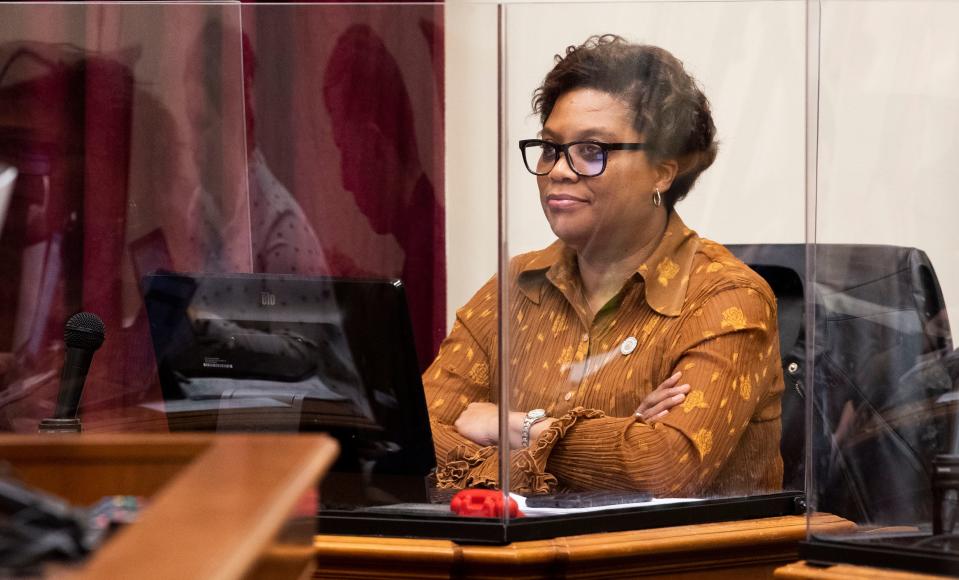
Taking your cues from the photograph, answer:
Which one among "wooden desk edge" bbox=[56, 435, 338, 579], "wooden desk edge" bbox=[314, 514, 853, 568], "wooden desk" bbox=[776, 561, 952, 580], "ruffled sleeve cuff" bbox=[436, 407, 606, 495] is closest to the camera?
"wooden desk edge" bbox=[56, 435, 338, 579]

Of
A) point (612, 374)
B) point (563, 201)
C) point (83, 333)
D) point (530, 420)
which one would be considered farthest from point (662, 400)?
point (83, 333)

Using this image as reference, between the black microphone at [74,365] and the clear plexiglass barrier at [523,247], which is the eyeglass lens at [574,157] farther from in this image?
the black microphone at [74,365]

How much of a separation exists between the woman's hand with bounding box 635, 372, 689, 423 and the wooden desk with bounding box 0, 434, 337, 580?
31.9 inches

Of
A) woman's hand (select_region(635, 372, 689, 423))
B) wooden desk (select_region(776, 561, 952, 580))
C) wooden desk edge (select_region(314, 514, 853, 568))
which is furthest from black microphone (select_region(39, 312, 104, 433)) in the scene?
wooden desk (select_region(776, 561, 952, 580))

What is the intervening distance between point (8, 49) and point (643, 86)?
0.93 m

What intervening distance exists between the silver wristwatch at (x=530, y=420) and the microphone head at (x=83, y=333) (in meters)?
0.60

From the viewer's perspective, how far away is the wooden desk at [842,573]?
4.70ft

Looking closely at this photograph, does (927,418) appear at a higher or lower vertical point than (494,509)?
higher

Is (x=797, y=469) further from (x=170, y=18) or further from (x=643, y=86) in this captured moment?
(x=170, y=18)

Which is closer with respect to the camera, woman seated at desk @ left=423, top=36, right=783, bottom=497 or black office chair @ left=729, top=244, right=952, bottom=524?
black office chair @ left=729, top=244, right=952, bottom=524

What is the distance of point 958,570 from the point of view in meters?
1.45

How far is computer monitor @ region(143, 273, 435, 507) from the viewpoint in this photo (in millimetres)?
1771

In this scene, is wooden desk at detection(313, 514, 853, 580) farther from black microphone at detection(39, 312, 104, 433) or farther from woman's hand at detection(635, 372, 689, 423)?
black microphone at detection(39, 312, 104, 433)

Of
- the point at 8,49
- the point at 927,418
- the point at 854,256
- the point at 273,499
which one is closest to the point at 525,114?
the point at 854,256
